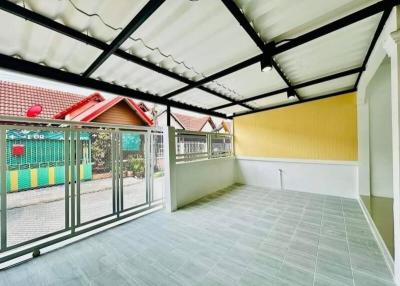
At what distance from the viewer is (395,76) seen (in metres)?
1.70

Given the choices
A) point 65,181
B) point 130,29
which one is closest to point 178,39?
point 130,29

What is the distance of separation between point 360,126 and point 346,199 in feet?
5.89

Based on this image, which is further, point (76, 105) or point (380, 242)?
Answer: point (76, 105)

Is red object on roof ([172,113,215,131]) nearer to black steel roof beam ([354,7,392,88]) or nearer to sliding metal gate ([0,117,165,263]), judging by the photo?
sliding metal gate ([0,117,165,263])

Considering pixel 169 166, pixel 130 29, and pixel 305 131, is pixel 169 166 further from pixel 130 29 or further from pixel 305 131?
pixel 305 131

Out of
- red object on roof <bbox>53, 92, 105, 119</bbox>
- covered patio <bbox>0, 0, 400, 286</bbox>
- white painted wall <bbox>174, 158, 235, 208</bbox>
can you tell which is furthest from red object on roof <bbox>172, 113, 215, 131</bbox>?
covered patio <bbox>0, 0, 400, 286</bbox>

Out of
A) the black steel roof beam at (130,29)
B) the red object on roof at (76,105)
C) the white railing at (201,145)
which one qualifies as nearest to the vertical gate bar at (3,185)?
the black steel roof beam at (130,29)

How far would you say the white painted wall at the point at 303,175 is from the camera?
4.42 meters

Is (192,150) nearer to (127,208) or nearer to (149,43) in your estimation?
(127,208)

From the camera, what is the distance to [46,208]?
2.52m

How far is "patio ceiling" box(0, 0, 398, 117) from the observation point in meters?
1.61

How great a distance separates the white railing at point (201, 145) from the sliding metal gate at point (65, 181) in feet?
2.75

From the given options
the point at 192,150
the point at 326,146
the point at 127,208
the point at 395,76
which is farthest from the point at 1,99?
the point at 326,146

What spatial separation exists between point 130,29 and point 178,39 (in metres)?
0.57
